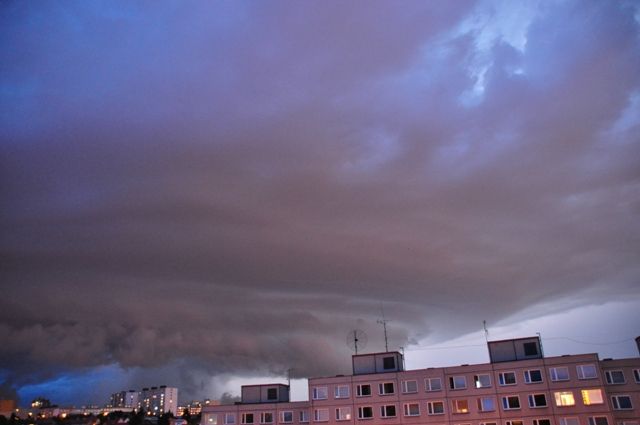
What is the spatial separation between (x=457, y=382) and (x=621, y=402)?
25.1 metres

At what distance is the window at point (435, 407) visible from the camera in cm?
9198

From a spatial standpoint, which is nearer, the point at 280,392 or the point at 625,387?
the point at 625,387

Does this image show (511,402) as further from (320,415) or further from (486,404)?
(320,415)

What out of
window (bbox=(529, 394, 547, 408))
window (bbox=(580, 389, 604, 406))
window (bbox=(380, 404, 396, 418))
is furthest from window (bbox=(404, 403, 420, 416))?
window (bbox=(580, 389, 604, 406))

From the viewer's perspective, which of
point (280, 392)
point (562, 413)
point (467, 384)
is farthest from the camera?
point (280, 392)

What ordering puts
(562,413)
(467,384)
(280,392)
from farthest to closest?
(280,392) → (467,384) → (562,413)

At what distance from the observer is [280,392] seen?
108m

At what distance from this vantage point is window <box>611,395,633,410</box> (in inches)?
3361

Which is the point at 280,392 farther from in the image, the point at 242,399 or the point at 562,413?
the point at 562,413

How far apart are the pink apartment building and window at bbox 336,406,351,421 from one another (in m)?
0.17

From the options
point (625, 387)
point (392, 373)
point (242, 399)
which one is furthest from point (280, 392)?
point (625, 387)

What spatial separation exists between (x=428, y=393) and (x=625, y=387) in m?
30.8

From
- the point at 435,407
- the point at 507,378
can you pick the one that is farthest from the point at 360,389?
the point at 507,378

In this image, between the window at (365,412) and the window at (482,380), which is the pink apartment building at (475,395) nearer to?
the window at (482,380)
